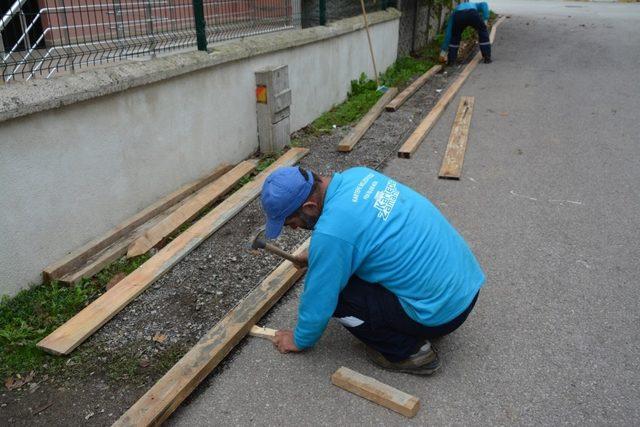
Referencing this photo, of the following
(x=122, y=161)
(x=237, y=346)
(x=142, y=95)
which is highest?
(x=142, y=95)

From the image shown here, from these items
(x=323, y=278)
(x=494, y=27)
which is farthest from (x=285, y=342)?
(x=494, y=27)

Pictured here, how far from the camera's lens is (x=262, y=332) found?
3305 millimetres

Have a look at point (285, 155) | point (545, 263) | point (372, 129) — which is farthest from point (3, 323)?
point (372, 129)

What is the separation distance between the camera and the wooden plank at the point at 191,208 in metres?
4.16

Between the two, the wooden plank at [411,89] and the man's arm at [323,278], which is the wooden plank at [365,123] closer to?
the wooden plank at [411,89]

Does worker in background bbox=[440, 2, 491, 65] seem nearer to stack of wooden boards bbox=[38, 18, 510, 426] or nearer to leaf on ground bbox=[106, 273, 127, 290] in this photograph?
stack of wooden boards bbox=[38, 18, 510, 426]

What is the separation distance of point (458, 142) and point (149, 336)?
15.6ft

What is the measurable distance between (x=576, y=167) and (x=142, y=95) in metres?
4.68

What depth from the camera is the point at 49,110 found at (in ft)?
11.6

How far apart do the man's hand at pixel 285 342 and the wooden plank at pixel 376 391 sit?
0.32 meters

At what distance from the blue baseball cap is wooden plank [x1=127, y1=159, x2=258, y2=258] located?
1934 millimetres

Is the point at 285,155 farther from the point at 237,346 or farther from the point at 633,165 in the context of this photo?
the point at 633,165

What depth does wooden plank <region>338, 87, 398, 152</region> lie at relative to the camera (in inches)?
249

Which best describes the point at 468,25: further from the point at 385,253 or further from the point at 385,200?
the point at 385,253
